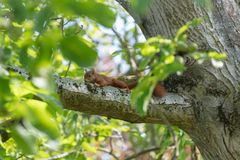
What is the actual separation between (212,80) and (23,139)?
1.53m

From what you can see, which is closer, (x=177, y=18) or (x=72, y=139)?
(x=177, y=18)

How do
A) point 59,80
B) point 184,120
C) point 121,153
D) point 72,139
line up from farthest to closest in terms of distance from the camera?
point 121,153
point 72,139
point 184,120
point 59,80

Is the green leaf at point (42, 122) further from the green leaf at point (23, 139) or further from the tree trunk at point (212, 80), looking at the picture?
the tree trunk at point (212, 80)

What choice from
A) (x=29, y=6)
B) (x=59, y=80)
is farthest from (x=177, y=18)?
(x=29, y=6)

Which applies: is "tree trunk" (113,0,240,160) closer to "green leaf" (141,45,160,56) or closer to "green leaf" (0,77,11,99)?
"green leaf" (141,45,160,56)

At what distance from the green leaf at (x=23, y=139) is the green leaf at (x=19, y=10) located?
0.75 feet

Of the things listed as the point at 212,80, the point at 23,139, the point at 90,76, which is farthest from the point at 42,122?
the point at 90,76

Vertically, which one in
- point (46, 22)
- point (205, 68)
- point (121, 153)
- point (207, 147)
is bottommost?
point (121, 153)

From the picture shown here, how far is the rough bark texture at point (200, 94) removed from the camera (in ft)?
7.77

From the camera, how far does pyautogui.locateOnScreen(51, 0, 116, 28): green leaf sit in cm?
99

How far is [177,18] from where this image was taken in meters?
2.50

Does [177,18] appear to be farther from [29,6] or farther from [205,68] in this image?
[29,6]

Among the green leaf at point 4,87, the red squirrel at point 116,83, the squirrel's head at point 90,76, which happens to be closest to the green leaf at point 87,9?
the green leaf at point 4,87

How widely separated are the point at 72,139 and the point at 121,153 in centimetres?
196
